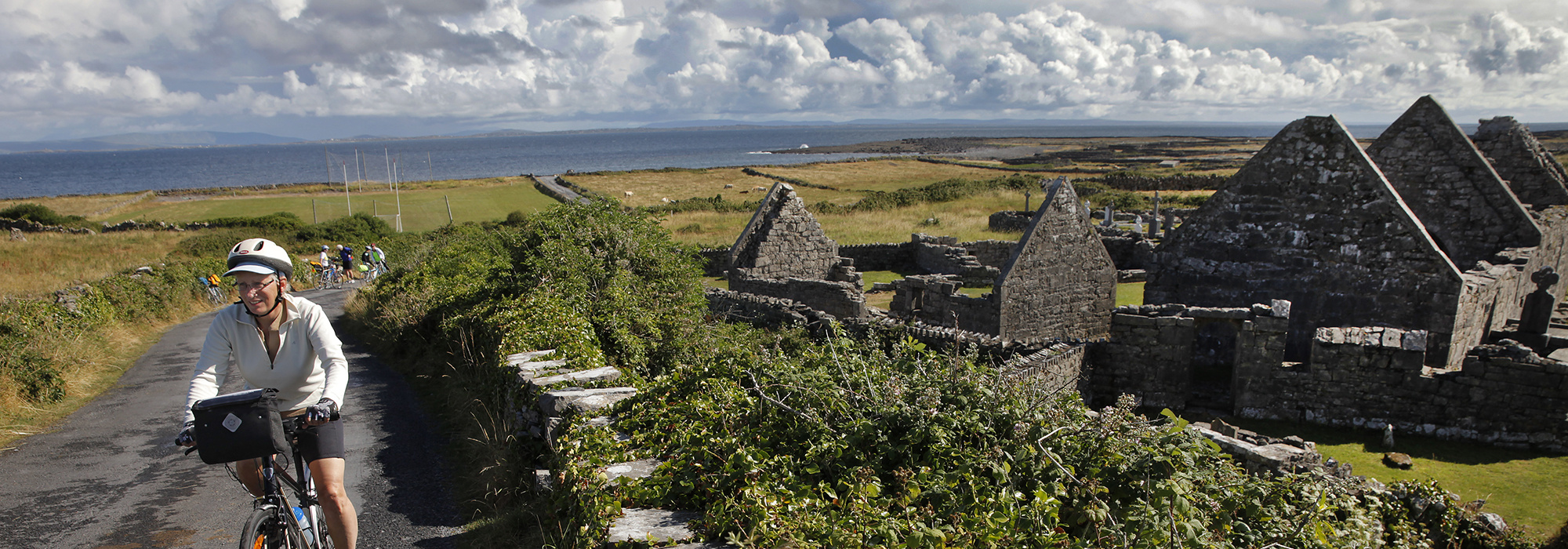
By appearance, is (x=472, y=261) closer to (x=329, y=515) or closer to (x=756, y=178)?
(x=329, y=515)

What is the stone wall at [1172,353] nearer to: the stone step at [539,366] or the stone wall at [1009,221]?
the stone step at [539,366]

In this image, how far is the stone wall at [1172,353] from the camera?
392 inches

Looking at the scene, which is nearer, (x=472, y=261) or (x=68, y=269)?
(x=472, y=261)

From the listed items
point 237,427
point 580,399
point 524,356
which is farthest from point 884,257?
point 237,427

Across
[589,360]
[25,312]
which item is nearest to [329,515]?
[589,360]

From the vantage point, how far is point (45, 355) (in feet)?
36.0

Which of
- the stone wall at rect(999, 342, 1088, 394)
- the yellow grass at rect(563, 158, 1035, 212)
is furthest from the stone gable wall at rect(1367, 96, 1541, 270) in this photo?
the yellow grass at rect(563, 158, 1035, 212)

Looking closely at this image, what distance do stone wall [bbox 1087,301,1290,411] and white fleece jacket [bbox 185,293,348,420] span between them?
9.75 m

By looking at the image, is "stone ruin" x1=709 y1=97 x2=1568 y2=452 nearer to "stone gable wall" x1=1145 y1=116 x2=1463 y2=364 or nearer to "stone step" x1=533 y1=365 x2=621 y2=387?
"stone gable wall" x1=1145 y1=116 x2=1463 y2=364

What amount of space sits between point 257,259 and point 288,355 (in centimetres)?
60

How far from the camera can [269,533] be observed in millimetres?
4133

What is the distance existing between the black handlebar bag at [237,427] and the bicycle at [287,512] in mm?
219

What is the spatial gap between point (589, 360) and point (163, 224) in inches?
2193

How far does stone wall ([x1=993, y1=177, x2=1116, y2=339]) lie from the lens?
12.7 meters
